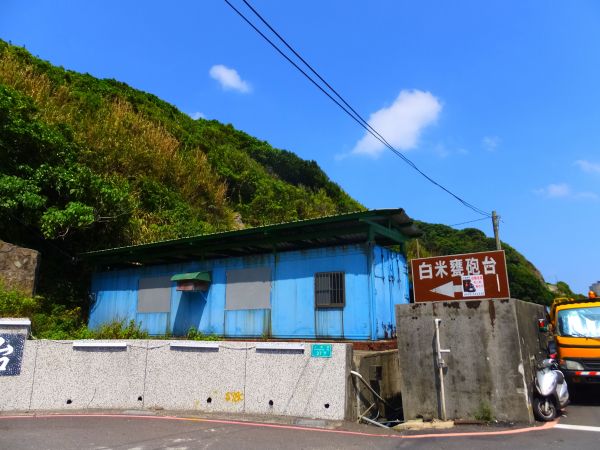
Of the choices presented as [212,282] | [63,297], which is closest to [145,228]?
[63,297]

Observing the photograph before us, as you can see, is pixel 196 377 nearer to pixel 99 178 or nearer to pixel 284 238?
pixel 284 238

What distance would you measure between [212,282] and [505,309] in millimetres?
8387

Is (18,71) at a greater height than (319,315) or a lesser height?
greater

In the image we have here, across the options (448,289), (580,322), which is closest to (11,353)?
(448,289)

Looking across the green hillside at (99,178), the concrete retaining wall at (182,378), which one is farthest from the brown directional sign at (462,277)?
the green hillside at (99,178)

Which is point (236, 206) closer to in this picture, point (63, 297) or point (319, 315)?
point (63, 297)

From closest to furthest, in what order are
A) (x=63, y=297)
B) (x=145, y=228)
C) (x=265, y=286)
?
(x=265, y=286)
(x=63, y=297)
(x=145, y=228)

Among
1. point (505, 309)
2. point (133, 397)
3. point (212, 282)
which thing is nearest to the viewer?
point (505, 309)

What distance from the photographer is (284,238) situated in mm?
12039

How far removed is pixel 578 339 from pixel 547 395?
8.76 ft

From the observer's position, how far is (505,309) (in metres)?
7.70

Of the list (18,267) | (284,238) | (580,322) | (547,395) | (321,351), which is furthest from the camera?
(18,267)

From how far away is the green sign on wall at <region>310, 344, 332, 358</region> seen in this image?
822 cm

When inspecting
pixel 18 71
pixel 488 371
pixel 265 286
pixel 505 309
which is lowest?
pixel 488 371
